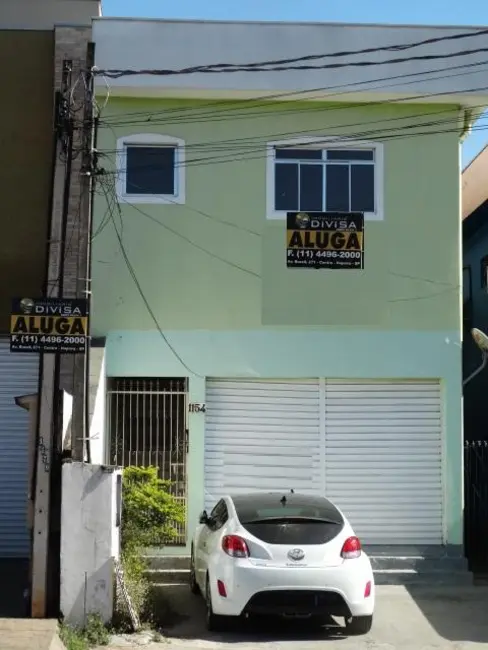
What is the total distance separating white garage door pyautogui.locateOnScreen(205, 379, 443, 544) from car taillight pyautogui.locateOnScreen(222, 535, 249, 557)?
3.65 metres

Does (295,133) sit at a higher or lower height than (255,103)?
lower

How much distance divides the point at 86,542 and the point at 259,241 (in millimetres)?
5547

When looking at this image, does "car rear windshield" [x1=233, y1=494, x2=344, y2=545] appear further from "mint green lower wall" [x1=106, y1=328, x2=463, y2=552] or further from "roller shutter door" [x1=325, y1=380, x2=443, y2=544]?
"mint green lower wall" [x1=106, y1=328, x2=463, y2=552]

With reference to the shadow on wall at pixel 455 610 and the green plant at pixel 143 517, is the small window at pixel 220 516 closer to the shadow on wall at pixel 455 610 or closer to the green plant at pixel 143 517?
the green plant at pixel 143 517

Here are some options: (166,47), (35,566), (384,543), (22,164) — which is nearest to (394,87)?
(166,47)

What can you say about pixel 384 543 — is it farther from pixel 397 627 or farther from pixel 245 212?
pixel 245 212

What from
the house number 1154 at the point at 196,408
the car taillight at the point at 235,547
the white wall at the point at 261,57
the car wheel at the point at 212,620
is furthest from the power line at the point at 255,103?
the car wheel at the point at 212,620

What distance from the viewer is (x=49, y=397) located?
364 inches

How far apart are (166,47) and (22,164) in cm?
282

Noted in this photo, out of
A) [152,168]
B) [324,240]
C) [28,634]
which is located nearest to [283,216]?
[324,240]

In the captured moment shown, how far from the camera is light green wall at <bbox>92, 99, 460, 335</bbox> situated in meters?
12.8

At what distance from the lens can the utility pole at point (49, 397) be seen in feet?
29.5

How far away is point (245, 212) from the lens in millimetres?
12945

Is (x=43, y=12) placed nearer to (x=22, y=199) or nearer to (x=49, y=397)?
(x=22, y=199)
